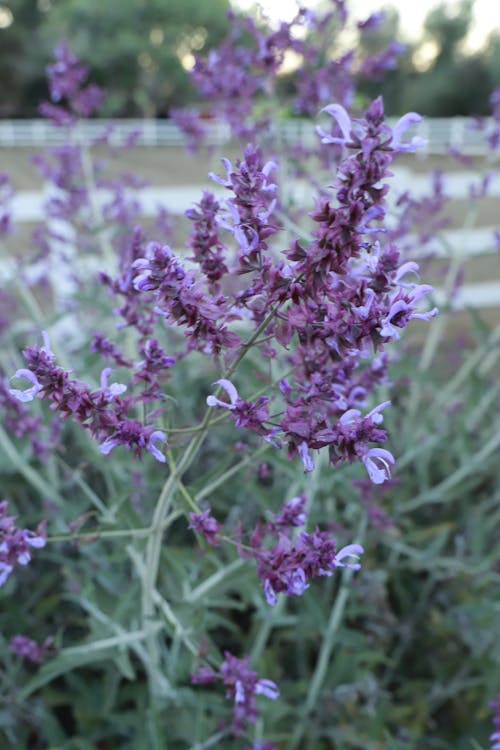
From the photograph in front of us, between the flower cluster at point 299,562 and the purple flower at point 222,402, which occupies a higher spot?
the purple flower at point 222,402

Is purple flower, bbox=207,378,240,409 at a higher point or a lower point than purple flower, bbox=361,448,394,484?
higher


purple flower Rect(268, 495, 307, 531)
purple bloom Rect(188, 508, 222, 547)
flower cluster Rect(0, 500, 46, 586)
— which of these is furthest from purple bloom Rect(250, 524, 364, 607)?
flower cluster Rect(0, 500, 46, 586)

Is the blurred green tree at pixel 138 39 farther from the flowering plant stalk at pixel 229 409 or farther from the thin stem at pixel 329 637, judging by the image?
the thin stem at pixel 329 637

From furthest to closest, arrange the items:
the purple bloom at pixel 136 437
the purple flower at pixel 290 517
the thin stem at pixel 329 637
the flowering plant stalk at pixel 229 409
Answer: the thin stem at pixel 329 637 → the purple flower at pixel 290 517 → the purple bloom at pixel 136 437 → the flowering plant stalk at pixel 229 409

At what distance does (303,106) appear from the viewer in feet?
9.52

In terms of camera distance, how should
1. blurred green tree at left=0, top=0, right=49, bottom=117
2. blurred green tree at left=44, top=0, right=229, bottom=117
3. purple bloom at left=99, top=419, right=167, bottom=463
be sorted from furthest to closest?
blurred green tree at left=44, top=0, right=229, bottom=117, blurred green tree at left=0, top=0, right=49, bottom=117, purple bloom at left=99, top=419, right=167, bottom=463

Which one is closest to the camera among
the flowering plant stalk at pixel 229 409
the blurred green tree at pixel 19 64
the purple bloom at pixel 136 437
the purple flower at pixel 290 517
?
the flowering plant stalk at pixel 229 409

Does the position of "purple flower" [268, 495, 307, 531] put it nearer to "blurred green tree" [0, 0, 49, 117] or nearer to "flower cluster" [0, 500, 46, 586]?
"flower cluster" [0, 500, 46, 586]

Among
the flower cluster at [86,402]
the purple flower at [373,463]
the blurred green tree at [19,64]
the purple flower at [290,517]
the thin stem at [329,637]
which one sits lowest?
the thin stem at [329,637]

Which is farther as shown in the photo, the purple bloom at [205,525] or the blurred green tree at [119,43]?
the blurred green tree at [119,43]

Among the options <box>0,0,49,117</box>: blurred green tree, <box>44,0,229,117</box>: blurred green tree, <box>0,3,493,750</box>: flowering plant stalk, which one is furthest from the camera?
<box>44,0,229,117</box>: blurred green tree

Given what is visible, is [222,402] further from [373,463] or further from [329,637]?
[329,637]

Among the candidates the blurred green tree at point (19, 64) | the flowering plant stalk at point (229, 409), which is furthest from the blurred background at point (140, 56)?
the flowering plant stalk at point (229, 409)

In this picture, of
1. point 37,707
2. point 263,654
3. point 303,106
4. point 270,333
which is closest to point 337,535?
point 263,654
